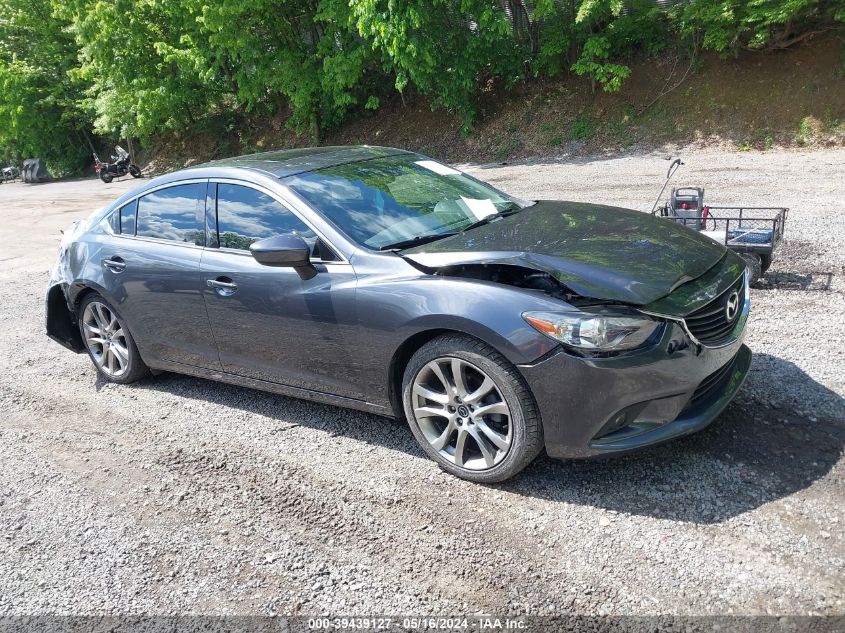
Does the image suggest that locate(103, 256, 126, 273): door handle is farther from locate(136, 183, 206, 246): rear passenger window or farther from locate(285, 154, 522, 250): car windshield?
locate(285, 154, 522, 250): car windshield

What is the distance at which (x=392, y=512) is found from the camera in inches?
136

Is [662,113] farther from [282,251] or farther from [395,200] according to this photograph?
[282,251]

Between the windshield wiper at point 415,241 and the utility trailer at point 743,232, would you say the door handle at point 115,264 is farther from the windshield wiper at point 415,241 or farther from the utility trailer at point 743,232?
the utility trailer at point 743,232

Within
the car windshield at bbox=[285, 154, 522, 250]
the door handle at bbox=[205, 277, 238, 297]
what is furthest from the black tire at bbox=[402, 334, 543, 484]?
the door handle at bbox=[205, 277, 238, 297]

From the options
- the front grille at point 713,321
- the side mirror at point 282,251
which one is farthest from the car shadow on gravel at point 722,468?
the side mirror at point 282,251

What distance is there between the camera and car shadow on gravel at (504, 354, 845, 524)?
3.21 metres

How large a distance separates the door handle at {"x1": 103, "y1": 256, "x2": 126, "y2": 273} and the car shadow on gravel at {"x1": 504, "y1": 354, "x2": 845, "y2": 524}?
3236 millimetres

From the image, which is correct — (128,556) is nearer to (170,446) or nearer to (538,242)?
(170,446)

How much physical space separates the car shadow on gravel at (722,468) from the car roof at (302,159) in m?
2.41

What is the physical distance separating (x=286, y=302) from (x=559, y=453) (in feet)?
5.92

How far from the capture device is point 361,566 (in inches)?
121

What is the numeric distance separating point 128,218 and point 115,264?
1.26 ft

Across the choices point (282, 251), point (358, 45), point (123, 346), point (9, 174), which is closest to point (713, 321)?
point (282, 251)

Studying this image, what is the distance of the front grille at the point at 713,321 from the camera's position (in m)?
3.27
